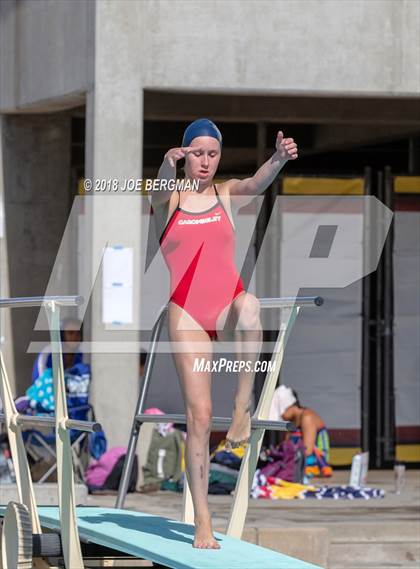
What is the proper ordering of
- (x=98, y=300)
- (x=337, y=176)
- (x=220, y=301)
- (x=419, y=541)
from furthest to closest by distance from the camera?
(x=337, y=176) → (x=98, y=300) → (x=419, y=541) → (x=220, y=301)

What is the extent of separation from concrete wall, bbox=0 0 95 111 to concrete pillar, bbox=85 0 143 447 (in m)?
0.21

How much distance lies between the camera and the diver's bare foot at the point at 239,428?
5324 millimetres

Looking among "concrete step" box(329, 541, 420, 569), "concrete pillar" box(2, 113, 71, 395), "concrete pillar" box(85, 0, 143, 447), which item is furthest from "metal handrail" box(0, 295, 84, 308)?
"concrete pillar" box(2, 113, 71, 395)

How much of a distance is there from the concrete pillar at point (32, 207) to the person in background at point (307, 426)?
285 cm

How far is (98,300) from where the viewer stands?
1157 centimetres

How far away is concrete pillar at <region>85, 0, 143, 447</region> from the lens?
11.5 metres

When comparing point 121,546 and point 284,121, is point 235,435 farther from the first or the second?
point 284,121

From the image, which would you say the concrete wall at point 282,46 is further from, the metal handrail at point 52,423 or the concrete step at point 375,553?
the metal handrail at point 52,423

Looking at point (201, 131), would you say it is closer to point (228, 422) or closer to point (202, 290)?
point (202, 290)

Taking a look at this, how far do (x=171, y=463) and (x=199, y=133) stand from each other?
6.53m

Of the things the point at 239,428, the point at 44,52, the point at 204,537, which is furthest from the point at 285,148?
the point at 44,52

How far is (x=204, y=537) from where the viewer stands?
519cm

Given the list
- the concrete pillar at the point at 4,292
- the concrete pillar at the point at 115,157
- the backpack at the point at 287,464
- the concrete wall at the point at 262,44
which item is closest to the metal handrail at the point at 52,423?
the concrete pillar at the point at 115,157

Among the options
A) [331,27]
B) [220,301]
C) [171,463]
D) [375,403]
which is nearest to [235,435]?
[220,301]
